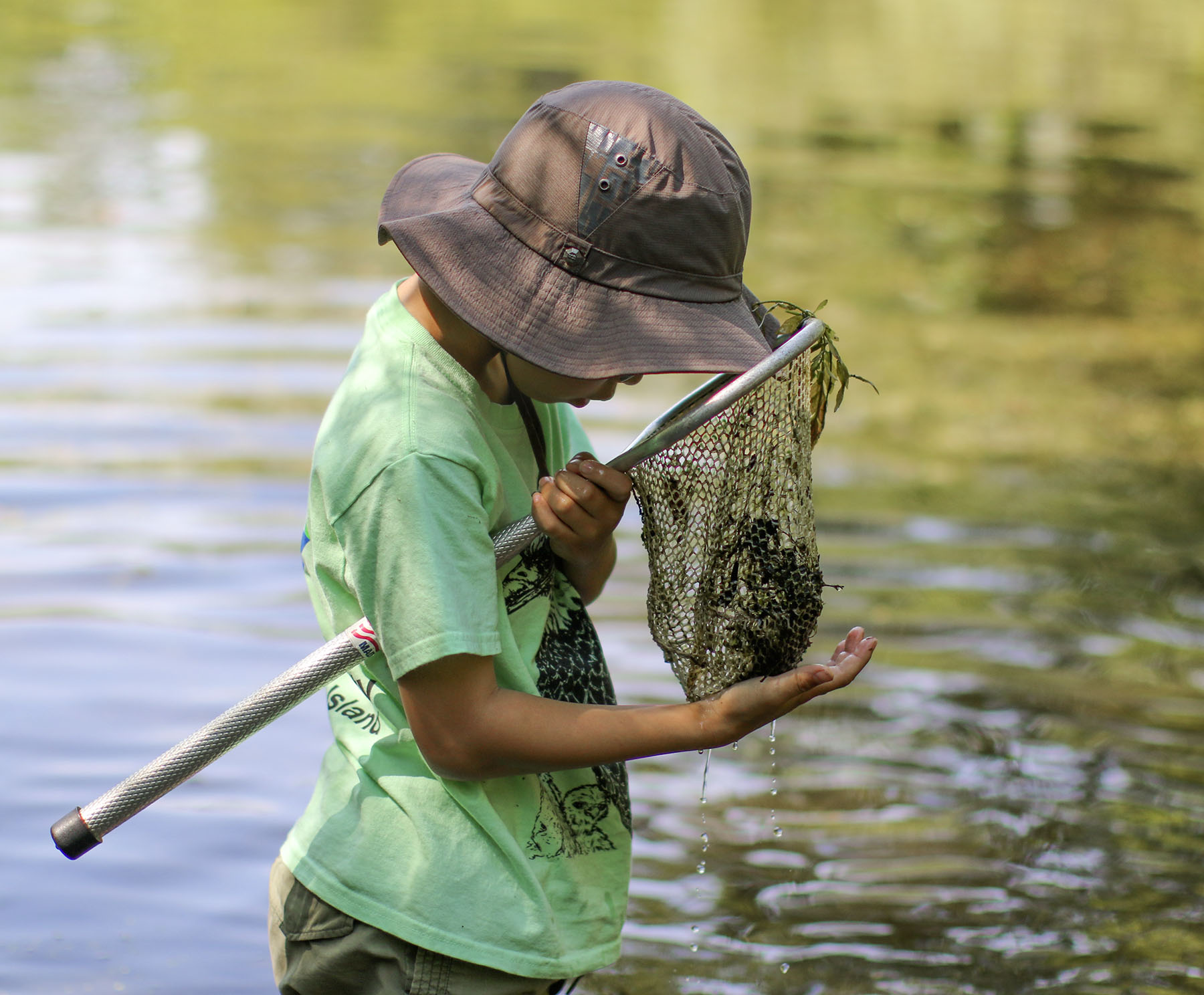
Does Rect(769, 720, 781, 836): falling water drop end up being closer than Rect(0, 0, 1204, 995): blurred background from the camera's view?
→ No

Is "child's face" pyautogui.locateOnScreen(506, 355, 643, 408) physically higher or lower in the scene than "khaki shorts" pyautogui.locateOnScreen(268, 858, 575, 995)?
higher

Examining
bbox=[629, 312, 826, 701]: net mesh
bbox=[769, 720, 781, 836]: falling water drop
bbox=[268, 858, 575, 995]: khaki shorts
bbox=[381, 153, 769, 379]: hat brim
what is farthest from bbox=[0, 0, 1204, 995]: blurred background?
bbox=[381, 153, 769, 379]: hat brim

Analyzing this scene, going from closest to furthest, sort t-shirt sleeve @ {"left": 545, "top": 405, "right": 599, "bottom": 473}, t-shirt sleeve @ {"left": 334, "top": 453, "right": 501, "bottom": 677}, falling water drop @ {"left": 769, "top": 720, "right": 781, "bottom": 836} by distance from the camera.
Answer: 1. t-shirt sleeve @ {"left": 334, "top": 453, "right": 501, "bottom": 677}
2. t-shirt sleeve @ {"left": 545, "top": 405, "right": 599, "bottom": 473}
3. falling water drop @ {"left": 769, "top": 720, "right": 781, "bottom": 836}

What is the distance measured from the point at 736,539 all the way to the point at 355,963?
2.72 feet

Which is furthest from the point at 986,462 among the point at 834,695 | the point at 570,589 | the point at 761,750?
the point at 570,589

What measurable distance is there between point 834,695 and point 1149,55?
18.3 m

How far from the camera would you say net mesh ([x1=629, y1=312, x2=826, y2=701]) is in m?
2.14

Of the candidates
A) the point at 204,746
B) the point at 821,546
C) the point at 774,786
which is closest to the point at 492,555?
the point at 204,746

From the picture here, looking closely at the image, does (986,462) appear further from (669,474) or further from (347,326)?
(669,474)

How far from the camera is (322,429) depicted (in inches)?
82.4

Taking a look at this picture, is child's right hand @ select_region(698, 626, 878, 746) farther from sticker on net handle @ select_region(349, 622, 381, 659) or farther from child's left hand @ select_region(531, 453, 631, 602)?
sticker on net handle @ select_region(349, 622, 381, 659)

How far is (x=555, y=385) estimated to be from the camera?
205cm

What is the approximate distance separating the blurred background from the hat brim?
2.07 meters

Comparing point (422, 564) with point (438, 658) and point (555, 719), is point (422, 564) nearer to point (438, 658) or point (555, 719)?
point (438, 658)
